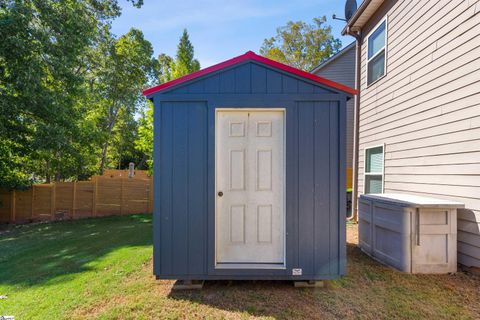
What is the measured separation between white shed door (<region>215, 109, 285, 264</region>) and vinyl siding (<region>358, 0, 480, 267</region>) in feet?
8.09

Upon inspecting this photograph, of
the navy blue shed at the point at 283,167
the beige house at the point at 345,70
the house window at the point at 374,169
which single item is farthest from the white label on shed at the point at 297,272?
the beige house at the point at 345,70

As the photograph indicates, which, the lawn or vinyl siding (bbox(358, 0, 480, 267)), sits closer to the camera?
the lawn

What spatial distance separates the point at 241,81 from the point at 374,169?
427cm

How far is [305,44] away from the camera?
19.7m

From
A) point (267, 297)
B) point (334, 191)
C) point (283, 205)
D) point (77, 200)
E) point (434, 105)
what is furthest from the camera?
point (77, 200)

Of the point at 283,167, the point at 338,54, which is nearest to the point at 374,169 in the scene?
the point at 283,167

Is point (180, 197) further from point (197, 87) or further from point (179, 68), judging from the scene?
point (179, 68)

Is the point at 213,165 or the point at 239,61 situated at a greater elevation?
the point at 239,61

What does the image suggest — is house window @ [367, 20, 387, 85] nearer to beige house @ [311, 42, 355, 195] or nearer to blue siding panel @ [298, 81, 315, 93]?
blue siding panel @ [298, 81, 315, 93]

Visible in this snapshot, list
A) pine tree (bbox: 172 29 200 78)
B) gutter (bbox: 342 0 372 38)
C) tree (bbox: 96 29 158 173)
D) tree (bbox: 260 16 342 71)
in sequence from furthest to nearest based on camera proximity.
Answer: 1. tree (bbox: 260 16 342 71)
2. tree (bbox: 96 29 158 173)
3. pine tree (bbox: 172 29 200 78)
4. gutter (bbox: 342 0 372 38)

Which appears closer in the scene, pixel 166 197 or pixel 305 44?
pixel 166 197

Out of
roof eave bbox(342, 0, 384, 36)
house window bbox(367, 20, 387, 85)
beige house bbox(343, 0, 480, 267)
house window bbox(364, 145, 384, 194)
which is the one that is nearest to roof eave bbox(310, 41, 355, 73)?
roof eave bbox(342, 0, 384, 36)

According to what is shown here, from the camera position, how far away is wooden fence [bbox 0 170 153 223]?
29.5 ft

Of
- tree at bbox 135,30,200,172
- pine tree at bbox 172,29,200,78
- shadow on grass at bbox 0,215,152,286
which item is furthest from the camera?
pine tree at bbox 172,29,200,78
